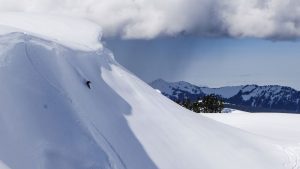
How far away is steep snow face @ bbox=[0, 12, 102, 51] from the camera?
50.3 ft

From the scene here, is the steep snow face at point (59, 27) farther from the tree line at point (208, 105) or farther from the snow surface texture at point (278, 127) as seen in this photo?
the tree line at point (208, 105)

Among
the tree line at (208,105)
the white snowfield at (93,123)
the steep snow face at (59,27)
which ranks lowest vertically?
the tree line at (208,105)

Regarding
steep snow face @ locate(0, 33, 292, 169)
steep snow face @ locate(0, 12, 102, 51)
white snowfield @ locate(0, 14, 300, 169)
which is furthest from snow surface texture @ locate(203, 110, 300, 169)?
steep snow face @ locate(0, 12, 102, 51)

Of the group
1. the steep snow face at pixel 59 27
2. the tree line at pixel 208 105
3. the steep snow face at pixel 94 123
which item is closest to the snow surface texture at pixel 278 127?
the steep snow face at pixel 94 123

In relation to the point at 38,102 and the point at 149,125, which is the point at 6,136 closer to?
the point at 38,102

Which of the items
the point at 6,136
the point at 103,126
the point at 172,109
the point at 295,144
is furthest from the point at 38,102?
the point at 295,144

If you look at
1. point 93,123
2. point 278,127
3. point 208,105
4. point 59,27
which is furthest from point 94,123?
point 208,105

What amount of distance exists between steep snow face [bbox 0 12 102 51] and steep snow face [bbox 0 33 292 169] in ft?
2.37

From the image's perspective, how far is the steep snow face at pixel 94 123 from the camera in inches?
374

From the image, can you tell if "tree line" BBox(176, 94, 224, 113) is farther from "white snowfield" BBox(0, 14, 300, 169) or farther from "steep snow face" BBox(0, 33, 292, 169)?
"steep snow face" BBox(0, 33, 292, 169)

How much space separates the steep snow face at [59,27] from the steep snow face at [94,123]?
722 mm

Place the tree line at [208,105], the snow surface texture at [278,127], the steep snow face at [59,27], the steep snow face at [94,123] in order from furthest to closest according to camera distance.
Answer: the tree line at [208,105] → the snow surface texture at [278,127] → the steep snow face at [59,27] → the steep snow face at [94,123]

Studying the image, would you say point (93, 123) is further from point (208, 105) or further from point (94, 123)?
point (208, 105)

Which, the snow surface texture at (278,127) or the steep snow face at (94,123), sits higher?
the steep snow face at (94,123)
